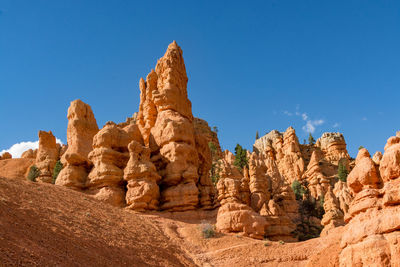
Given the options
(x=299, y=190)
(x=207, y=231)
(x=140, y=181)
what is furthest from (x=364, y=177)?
(x=299, y=190)

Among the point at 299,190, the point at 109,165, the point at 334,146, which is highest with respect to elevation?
the point at 334,146

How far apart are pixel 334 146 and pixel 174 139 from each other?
173 feet

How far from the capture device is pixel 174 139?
105 ft

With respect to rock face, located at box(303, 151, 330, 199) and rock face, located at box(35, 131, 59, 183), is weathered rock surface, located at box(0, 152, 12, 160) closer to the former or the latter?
rock face, located at box(35, 131, 59, 183)

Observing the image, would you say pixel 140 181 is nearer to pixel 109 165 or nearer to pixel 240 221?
pixel 109 165

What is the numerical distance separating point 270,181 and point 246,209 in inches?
636

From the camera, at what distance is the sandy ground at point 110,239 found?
14.1 m

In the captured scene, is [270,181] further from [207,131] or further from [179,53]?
[207,131]

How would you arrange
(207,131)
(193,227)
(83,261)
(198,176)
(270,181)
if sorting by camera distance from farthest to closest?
1. (207,131)
2. (270,181)
3. (198,176)
4. (193,227)
5. (83,261)

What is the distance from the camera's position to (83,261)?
48.2 feet

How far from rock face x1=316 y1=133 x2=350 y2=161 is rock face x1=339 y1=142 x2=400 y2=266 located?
60.5 metres

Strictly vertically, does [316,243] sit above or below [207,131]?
below

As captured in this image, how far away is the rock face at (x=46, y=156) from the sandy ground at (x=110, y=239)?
19.5 metres

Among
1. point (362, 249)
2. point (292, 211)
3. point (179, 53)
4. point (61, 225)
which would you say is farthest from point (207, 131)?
point (362, 249)
